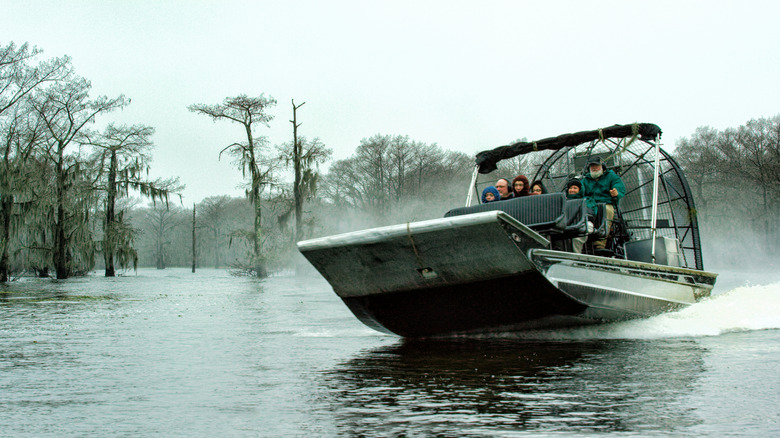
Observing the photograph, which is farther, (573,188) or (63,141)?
(63,141)

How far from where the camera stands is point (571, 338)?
28.5 feet

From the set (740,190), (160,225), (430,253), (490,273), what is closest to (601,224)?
(490,273)

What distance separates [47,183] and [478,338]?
115 ft

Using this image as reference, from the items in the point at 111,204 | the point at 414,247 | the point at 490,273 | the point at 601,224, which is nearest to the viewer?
the point at 414,247

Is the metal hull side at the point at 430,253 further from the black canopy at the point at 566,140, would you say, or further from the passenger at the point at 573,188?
the black canopy at the point at 566,140

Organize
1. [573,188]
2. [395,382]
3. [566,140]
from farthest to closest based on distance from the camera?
[566,140] → [573,188] → [395,382]

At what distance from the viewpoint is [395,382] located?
5461 mm

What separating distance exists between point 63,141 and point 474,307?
132 feet

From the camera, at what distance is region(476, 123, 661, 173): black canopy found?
456 inches

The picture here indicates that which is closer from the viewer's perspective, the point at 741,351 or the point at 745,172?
the point at 741,351

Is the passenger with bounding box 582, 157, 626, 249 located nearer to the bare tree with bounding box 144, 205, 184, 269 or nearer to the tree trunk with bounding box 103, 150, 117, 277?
the tree trunk with bounding box 103, 150, 117, 277

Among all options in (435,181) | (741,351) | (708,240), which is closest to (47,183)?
(435,181)

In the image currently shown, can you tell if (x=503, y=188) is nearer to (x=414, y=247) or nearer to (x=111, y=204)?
(x=414, y=247)

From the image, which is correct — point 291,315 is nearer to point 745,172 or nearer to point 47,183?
point 47,183
